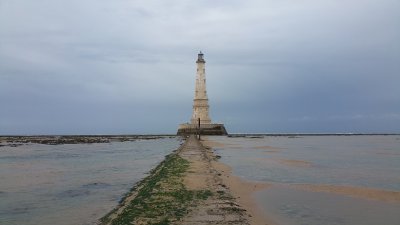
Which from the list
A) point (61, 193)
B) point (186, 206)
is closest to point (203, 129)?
point (61, 193)

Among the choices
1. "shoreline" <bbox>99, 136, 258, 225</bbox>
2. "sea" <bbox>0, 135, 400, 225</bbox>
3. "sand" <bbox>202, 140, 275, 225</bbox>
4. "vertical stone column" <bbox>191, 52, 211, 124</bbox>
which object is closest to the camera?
"shoreline" <bbox>99, 136, 258, 225</bbox>

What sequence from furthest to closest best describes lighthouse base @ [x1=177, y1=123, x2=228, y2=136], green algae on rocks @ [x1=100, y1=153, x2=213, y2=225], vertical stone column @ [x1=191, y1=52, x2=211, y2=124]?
lighthouse base @ [x1=177, y1=123, x2=228, y2=136], vertical stone column @ [x1=191, y1=52, x2=211, y2=124], green algae on rocks @ [x1=100, y1=153, x2=213, y2=225]

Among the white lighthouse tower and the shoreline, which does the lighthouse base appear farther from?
the shoreline

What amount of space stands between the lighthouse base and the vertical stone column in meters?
1.14

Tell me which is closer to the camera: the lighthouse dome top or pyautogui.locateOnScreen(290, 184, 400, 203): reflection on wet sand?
pyautogui.locateOnScreen(290, 184, 400, 203): reflection on wet sand

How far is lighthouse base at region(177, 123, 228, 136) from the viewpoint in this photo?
8462 cm

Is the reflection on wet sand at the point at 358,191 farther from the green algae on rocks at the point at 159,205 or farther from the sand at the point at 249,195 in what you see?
the green algae on rocks at the point at 159,205

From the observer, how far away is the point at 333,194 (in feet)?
49.6

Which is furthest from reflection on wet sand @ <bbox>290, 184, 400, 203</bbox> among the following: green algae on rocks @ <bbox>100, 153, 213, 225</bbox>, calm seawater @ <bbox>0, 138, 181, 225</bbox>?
calm seawater @ <bbox>0, 138, 181, 225</bbox>

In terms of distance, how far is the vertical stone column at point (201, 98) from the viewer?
82.9 meters

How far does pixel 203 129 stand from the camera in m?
84.8

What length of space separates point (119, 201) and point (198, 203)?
3.54 m

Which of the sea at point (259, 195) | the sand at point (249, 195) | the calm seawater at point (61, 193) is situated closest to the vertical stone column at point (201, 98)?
the calm seawater at point (61, 193)

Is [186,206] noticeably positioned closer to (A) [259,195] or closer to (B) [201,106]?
(A) [259,195]
